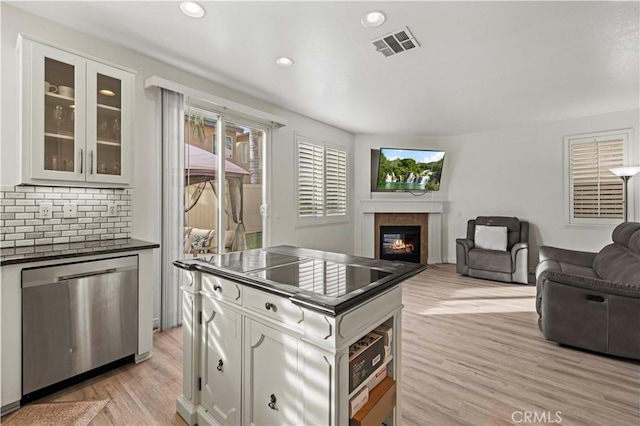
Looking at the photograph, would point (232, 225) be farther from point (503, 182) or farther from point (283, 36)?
point (503, 182)

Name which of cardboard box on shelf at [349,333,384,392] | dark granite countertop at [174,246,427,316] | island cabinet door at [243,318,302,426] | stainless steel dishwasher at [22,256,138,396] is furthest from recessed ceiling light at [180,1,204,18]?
cardboard box on shelf at [349,333,384,392]

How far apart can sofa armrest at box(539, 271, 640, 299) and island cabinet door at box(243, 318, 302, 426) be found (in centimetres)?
265

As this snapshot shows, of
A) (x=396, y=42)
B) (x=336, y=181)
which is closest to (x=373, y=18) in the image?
(x=396, y=42)

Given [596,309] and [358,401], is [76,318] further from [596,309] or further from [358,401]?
[596,309]

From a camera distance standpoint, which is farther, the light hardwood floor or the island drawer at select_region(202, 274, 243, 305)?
the light hardwood floor

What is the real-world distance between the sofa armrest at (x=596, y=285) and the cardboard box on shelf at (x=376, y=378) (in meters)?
2.18

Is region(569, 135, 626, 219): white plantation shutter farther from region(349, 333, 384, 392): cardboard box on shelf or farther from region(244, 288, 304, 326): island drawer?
region(244, 288, 304, 326): island drawer

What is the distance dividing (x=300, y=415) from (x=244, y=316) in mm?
499

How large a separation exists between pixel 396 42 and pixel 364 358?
2544mm

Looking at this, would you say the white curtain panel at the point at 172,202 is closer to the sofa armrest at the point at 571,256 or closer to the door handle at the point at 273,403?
the door handle at the point at 273,403

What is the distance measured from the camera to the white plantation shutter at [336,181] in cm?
550

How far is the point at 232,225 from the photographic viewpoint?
3.86m

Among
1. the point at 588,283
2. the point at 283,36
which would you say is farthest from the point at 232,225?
the point at 588,283

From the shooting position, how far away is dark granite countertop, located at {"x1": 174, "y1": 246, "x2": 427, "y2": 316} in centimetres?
A: 117
